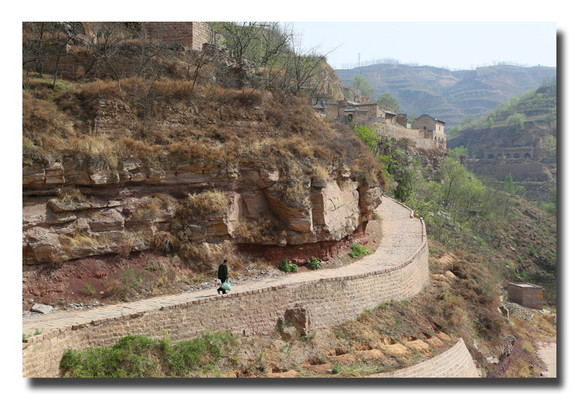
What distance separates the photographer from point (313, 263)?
15.3 metres

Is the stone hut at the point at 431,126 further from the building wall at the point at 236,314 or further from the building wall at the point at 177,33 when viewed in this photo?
the building wall at the point at 236,314

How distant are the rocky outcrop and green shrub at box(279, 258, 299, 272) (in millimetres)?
614

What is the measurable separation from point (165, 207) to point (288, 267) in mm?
4010

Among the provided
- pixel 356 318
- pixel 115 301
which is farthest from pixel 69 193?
pixel 356 318

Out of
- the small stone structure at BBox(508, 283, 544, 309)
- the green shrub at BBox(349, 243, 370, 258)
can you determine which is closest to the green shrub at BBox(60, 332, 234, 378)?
the green shrub at BBox(349, 243, 370, 258)

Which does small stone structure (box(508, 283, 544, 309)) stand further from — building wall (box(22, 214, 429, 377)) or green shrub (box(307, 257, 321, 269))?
green shrub (box(307, 257, 321, 269))

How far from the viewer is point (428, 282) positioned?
1892cm

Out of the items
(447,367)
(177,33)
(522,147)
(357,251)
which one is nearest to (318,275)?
(357,251)

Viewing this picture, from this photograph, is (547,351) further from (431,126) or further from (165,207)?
(431,126)

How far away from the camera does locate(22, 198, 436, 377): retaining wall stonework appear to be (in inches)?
340

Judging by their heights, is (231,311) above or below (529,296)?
above

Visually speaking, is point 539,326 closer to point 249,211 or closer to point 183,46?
point 249,211

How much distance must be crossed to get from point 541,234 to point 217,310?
43.2m

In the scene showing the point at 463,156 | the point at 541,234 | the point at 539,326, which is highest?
the point at 463,156
